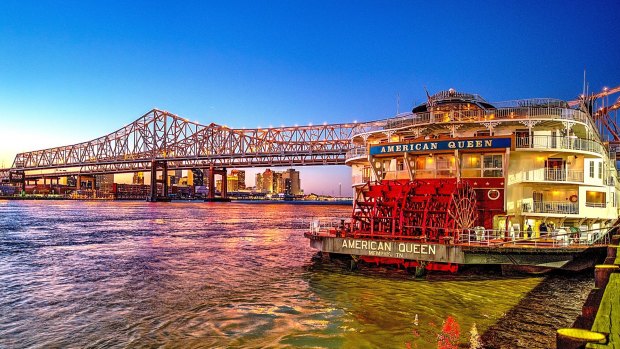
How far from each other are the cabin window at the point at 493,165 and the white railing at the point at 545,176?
26.7 inches

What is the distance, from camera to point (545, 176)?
19.3 metres

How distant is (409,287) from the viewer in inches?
574

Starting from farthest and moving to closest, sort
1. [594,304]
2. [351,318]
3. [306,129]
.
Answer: [306,129] → [351,318] → [594,304]

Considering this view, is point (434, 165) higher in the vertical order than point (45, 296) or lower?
higher

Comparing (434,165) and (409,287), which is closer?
(409,287)

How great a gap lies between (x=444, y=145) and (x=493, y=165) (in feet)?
7.49

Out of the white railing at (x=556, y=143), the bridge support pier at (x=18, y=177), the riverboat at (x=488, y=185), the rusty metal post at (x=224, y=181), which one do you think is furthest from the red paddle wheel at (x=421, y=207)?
the bridge support pier at (x=18, y=177)

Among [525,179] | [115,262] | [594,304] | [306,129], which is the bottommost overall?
[115,262]

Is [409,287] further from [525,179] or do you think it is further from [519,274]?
[525,179]

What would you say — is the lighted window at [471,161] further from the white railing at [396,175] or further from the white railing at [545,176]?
the white railing at [396,175]

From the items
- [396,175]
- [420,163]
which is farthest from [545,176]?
[396,175]

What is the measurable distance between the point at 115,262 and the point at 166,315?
1042cm

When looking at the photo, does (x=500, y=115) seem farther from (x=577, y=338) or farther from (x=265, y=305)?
(x=577, y=338)

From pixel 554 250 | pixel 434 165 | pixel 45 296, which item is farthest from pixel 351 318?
pixel 434 165
